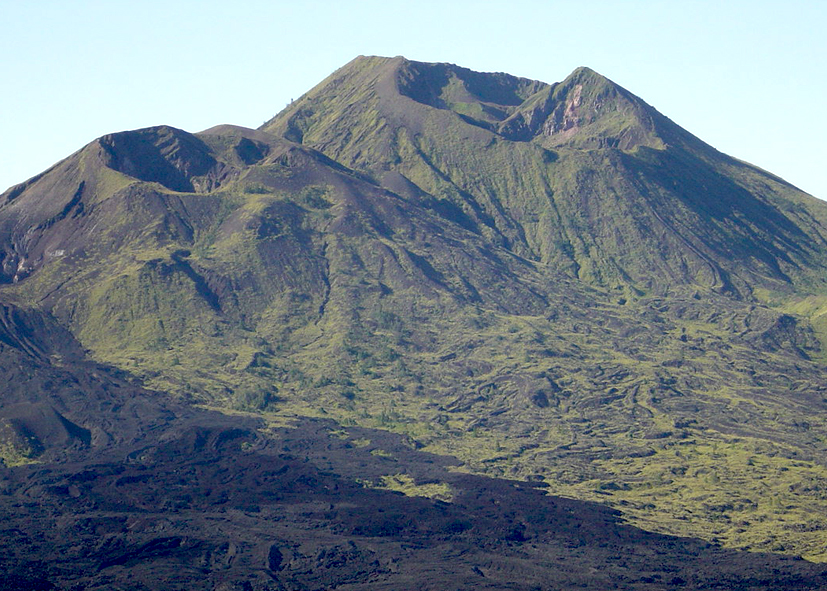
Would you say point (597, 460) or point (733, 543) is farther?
point (597, 460)

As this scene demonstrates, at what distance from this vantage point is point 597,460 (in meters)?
188

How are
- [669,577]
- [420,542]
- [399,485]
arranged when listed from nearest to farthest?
[669,577], [420,542], [399,485]

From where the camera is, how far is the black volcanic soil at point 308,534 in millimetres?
132500

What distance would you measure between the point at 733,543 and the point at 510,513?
24.4 meters

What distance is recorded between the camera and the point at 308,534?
14750cm

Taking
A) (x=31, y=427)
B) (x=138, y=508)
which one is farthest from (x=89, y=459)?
(x=138, y=508)

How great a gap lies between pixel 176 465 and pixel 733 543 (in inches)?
2730

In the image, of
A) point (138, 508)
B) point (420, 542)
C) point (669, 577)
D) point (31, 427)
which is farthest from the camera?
point (31, 427)

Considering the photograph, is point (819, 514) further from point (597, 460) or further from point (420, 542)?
point (420, 542)

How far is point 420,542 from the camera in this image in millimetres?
145625

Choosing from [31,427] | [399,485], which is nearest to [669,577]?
[399,485]

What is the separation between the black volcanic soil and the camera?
13250 centimetres

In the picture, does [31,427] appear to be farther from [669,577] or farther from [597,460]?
[669,577]

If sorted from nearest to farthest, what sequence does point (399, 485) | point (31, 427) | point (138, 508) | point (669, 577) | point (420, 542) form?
point (669, 577) → point (420, 542) → point (138, 508) → point (399, 485) → point (31, 427)
